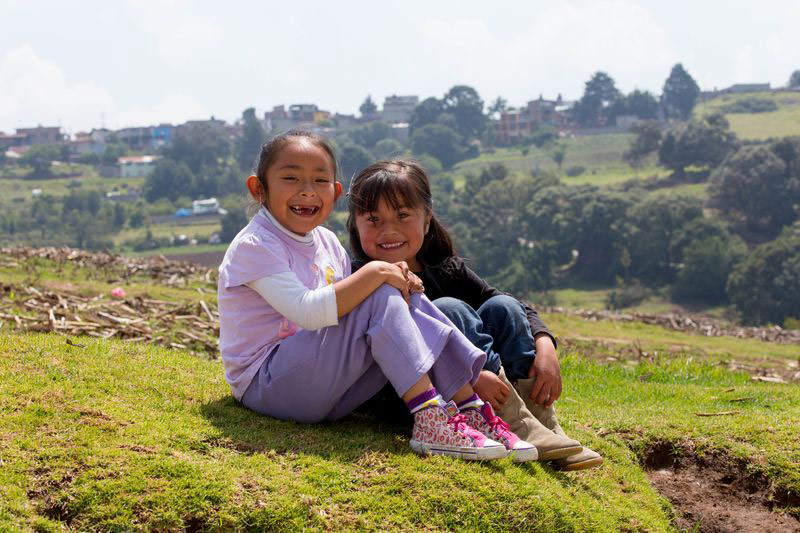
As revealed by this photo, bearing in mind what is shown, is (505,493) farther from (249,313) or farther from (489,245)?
(489,245)

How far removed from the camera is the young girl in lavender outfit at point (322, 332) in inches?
168

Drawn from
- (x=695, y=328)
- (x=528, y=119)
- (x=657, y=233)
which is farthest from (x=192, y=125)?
(x=695, y=328)

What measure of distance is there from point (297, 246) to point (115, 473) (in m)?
1.50

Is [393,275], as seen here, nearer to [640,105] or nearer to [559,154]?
[559,154]

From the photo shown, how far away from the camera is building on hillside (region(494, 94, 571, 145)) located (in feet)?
484

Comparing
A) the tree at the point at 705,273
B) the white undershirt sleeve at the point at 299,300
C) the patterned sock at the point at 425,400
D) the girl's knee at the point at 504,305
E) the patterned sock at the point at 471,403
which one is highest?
the white undershirt sleeve at the point at 299,300

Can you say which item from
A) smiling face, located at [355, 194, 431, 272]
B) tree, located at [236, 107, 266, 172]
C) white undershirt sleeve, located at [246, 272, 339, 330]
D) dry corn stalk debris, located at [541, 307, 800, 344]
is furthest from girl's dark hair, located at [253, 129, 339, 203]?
tree, located at [236, 107, 266, 172]

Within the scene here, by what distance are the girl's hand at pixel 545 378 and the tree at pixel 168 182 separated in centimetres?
11229

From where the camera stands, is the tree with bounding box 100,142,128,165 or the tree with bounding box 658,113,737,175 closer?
the tree with bounding box 658,113,737,175

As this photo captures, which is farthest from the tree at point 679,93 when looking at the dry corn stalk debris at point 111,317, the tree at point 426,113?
the dry corn stalk debris at point 111,317

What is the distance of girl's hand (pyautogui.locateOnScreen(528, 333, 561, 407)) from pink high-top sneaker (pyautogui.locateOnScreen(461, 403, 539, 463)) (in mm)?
396

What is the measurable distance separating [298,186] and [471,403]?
4.72ft

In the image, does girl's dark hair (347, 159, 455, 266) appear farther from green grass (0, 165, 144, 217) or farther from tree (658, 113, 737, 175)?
green grass (0, 165, 144, 217)

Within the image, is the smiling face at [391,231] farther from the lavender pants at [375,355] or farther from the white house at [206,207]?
the white house at [206,207]
